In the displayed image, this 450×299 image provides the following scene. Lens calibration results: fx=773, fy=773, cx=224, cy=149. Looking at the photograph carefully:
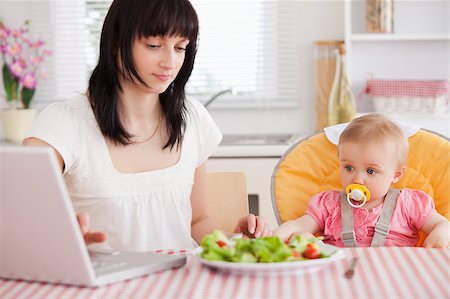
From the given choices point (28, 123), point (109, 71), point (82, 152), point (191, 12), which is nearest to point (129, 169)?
point (82, 152)

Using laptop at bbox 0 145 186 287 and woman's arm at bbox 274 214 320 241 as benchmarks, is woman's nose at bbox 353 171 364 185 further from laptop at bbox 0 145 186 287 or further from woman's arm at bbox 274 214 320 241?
laptop at bbox 0 145 186 287

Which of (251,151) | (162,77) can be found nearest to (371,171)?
(162,77)

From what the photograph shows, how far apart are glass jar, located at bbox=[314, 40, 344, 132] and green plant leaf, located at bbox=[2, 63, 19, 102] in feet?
4.71

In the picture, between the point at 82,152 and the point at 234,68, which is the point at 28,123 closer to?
the point at 234,68

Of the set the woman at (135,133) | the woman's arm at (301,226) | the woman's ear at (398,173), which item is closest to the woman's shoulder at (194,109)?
the woman at (135,133)

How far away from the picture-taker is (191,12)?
1908 millimetres

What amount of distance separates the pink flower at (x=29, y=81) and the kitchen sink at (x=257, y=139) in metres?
0.94

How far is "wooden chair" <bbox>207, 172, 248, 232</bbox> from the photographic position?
7.41 feet

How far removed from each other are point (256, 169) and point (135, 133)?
1.31 m

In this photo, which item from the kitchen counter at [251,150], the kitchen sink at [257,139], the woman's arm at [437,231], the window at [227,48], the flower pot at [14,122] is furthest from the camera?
the window at [227,48]

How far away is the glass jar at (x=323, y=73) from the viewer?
3666 millimetres

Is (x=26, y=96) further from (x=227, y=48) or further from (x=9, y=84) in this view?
(x=227, y=48)

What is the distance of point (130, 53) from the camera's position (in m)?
1.90

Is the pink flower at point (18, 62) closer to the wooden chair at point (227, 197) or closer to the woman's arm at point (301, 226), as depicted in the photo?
the wooden chair at point (227, 197)
